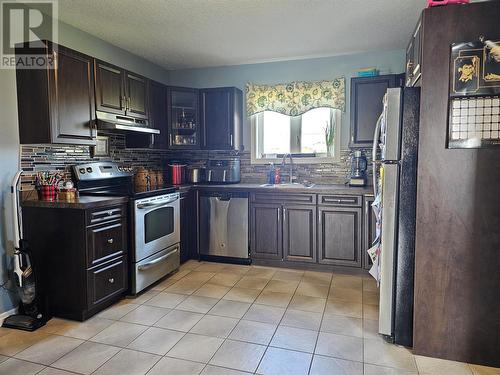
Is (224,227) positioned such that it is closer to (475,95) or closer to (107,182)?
(107,182)

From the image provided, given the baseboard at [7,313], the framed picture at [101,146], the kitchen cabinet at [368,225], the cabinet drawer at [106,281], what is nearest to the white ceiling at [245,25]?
the framed picture at [101,146]

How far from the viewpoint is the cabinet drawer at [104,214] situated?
8.36 feet

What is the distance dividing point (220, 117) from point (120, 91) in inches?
50.6

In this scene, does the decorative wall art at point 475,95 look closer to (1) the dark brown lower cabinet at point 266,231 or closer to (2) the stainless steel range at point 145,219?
(1) the dark brown lower cabinet at point 266,231

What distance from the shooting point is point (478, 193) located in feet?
6.46

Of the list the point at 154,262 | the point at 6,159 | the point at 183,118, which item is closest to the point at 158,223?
the point at 154,262

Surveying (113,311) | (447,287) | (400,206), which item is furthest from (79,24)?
(447,287)

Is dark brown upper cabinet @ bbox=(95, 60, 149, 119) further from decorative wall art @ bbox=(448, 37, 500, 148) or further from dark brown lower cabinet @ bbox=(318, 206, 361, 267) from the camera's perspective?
decorative wall art @ bbox=(448, 37, 500, 148)

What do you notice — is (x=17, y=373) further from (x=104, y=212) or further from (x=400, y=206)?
(x=400, y=206)

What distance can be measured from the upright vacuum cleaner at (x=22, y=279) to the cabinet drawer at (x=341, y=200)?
8.70 feet

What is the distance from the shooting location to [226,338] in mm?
2326

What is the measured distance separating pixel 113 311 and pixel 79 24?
8.42 feet

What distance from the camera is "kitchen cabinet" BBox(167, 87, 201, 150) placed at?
4215 millimetres

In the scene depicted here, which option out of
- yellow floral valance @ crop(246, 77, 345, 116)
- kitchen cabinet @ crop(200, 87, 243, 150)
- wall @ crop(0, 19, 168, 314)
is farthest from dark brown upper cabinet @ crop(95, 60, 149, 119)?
yellow floral valance @ crop(246, 77, 345, 116)
